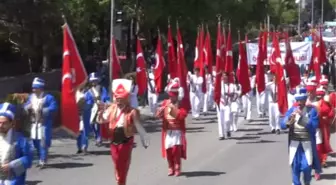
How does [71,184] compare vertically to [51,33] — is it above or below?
below

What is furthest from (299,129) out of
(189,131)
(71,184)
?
(189,131)

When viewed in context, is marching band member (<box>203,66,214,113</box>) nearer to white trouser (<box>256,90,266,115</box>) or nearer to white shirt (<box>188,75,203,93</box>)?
white shirt (<box>188,75,203,93</box>)

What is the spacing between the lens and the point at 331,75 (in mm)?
35219

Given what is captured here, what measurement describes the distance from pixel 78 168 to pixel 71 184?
1801 millimetres

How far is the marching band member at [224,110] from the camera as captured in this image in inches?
728

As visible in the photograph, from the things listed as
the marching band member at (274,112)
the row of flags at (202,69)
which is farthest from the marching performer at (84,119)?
the marching band member at (274,112)

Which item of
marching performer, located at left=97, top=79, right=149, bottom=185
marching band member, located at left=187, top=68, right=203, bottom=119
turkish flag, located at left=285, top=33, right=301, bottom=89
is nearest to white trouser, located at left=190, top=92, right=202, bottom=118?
marching band member, located at left=187, top=68, right=203, bottom=119

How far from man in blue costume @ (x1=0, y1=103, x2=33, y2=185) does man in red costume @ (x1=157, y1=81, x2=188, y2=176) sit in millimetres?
5099

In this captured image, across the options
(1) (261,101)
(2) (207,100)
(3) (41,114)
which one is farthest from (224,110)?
(2) (207,100)

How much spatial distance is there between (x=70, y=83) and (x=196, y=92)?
509 inches

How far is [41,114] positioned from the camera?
46.3 feet

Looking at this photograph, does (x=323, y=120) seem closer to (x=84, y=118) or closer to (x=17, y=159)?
(x=84, y=118)

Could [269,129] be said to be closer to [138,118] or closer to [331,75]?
[138,118]

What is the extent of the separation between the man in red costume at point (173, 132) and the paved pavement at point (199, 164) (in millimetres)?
261
